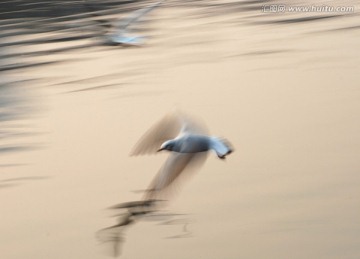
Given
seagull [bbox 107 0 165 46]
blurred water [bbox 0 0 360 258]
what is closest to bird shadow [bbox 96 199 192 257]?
blurred water [bbox 0 0 360 258]

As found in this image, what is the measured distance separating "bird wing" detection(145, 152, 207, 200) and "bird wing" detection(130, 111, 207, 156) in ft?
0.86

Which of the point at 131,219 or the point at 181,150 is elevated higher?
the point at 181,150

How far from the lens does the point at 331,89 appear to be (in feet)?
30.9

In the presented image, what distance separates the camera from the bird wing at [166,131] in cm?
748

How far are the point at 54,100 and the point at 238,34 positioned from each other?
2.62 m

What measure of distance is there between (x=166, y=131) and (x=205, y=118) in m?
1.13

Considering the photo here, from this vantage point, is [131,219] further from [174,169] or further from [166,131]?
[166,131]

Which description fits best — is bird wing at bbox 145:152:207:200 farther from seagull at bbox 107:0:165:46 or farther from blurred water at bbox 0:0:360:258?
seagull at bbox 107:0:165:46

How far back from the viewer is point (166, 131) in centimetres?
764

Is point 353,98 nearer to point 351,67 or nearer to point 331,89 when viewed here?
point 331,89

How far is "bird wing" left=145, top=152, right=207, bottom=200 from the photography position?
700cm

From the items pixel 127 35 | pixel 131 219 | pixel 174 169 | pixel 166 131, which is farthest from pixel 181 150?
pixel 127 35

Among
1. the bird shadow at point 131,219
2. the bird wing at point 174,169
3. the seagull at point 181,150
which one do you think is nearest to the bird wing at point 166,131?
the seagull at point 181,150

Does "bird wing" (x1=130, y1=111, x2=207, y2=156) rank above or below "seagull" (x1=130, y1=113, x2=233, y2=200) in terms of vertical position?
above
